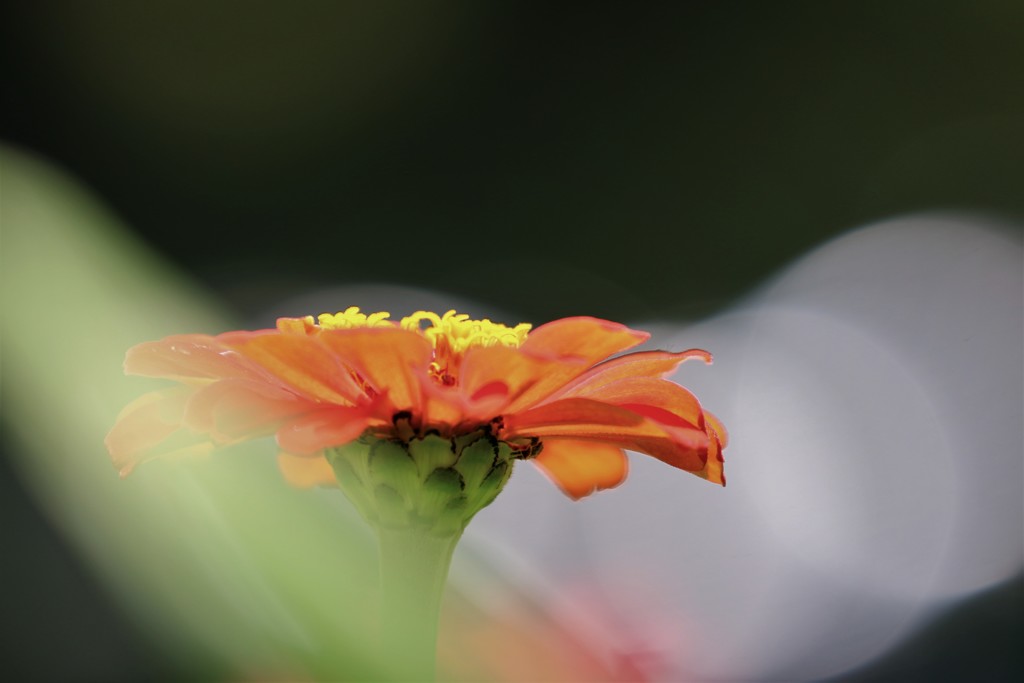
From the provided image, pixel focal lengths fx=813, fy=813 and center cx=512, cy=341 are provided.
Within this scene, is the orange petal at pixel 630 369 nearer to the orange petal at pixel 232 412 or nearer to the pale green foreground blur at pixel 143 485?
the orange petal at pixel 232 412

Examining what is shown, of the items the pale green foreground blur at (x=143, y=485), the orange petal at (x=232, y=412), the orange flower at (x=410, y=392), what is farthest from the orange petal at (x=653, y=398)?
the pale green foreground blur at (x=143, y=485)

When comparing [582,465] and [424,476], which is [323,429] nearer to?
[424,476]

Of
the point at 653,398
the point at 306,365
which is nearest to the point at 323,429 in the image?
the point at 306,365

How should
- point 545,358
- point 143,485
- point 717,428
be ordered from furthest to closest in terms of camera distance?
point 143,485, point 717,428, point 545,358

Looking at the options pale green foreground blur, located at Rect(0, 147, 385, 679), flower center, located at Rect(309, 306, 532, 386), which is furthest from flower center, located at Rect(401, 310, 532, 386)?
pale green foreground blur, located at Rect(0, 147, 385, 679)

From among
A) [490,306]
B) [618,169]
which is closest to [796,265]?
[618,169]

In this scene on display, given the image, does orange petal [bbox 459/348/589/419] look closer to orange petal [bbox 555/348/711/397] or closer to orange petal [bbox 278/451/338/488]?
orange petal [bbox 555/348/711/397]

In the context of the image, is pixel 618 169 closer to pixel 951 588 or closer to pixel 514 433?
pixel 951 588
